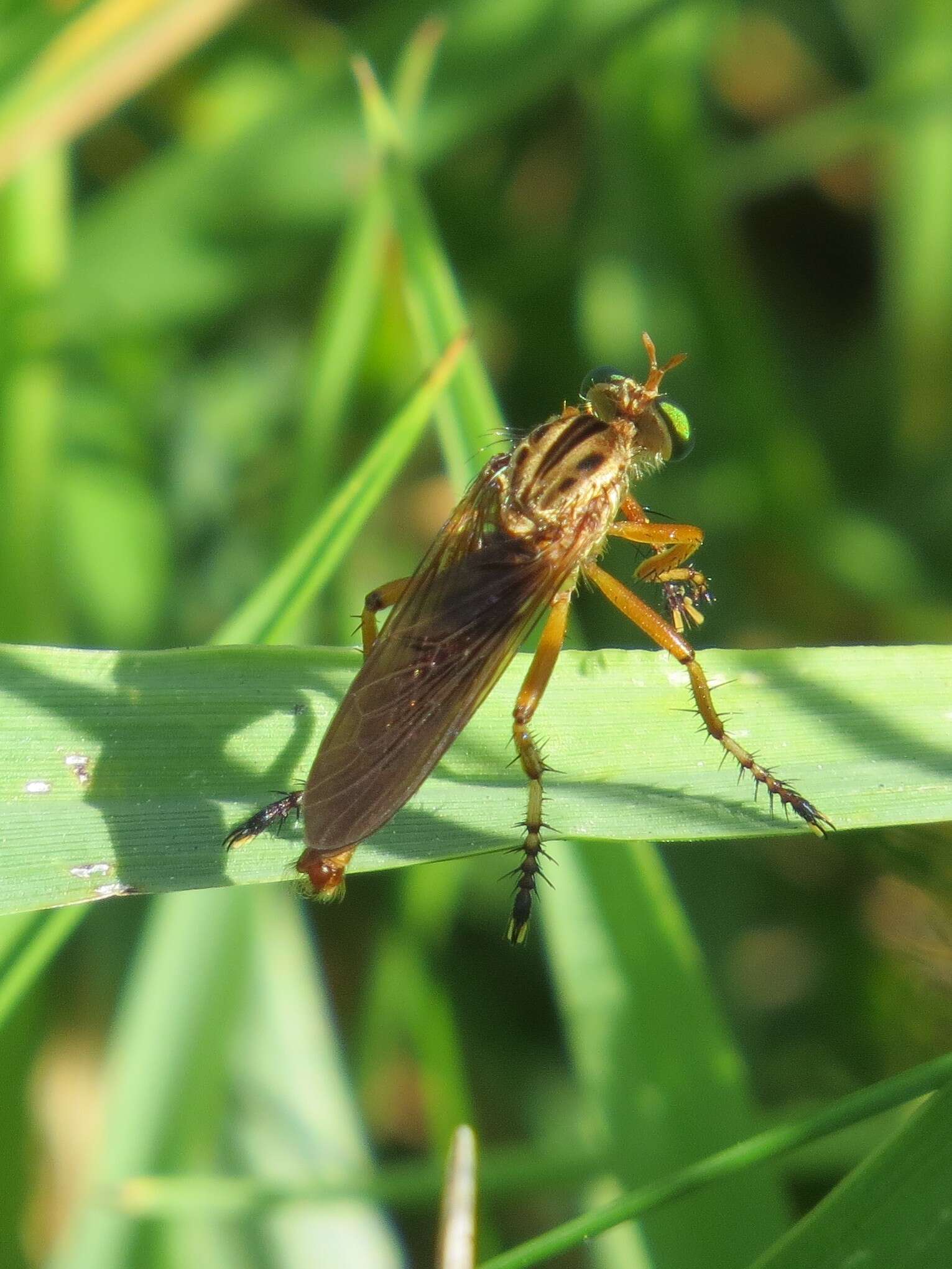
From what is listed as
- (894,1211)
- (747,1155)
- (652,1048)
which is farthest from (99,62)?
(894,1211)

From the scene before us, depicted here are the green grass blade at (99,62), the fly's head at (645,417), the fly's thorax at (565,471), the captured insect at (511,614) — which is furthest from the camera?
the green grass blade at (99,62)

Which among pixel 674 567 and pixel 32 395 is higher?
pixel 32 395

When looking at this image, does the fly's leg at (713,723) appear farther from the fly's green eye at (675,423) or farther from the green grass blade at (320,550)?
the fly's green eye at (675,423)

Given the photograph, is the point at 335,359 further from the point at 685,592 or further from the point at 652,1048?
the point at 652,1048

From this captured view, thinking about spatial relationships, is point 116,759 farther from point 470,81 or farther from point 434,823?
point 470,81

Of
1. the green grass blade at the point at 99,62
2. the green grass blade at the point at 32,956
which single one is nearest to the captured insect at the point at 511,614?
the green grass blade at the point at 32,956

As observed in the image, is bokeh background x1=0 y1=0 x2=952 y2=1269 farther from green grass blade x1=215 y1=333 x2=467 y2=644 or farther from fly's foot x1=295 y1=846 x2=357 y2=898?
fly's foot x1=295 y1=846 x2=357 y2=898

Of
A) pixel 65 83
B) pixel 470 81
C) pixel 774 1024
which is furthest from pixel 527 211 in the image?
pixel 774 1024
